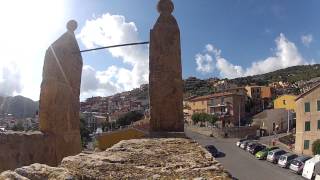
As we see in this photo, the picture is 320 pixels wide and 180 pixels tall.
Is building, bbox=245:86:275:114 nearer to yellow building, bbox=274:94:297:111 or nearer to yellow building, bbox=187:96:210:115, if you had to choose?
yellow building, bbox=187:96:210:115

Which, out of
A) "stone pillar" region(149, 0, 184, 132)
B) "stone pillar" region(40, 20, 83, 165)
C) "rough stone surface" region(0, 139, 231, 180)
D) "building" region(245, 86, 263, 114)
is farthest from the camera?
"building" region(245, 86, 263, 114)

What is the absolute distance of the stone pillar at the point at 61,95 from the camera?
1005cm

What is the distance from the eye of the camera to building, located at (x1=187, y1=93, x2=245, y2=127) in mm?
99312

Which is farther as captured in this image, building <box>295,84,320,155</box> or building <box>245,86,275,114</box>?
building <box>245,86,275,114</box>

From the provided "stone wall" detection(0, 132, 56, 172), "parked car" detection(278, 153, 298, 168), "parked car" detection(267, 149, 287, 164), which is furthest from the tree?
"stone wall" detection(0, 132, 56, 172)

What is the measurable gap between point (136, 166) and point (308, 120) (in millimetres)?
53018

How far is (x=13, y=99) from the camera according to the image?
263ft

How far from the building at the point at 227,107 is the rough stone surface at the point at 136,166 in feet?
303

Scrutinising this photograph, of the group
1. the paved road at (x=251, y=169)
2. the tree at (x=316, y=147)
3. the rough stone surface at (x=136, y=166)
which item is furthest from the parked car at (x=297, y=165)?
the rough stone surface at (x=136, y=166)

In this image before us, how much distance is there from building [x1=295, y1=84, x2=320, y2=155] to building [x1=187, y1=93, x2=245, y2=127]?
41.1 m

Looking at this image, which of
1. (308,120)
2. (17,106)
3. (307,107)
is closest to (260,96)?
(17,106)

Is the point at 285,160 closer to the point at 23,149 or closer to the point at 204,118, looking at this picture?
the point at 23,149

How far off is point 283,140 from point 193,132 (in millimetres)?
21251

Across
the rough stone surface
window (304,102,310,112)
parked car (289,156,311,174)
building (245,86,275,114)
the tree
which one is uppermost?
building (245,86,275,114)
